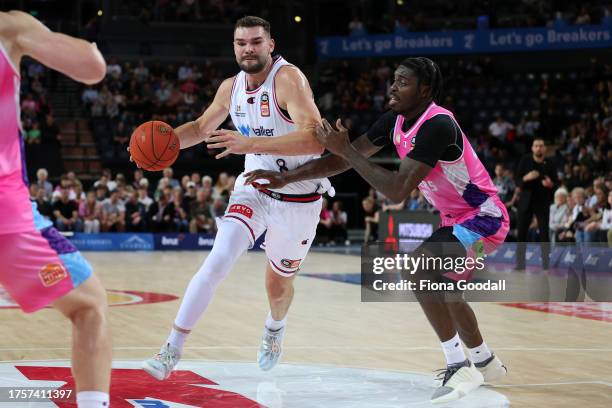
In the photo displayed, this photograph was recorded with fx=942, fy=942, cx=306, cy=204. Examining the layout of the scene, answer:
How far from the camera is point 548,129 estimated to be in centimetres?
2355

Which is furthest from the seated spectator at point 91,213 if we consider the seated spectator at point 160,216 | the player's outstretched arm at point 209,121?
the player's outstretched arm at point 209,121

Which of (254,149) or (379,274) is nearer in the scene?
(254,149)

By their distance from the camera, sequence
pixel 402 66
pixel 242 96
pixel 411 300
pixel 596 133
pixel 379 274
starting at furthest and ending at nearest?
pixel 596 133 < pixel 379 274 < pixel 411 300 < pixel 242 96 < pixel 402 66

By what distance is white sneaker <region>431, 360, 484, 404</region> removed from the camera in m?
5.14

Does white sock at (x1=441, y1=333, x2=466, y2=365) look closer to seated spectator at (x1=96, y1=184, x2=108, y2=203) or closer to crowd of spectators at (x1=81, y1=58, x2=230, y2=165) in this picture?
seated spectator at (x1=96, y1=184, x2=108, y2=203)

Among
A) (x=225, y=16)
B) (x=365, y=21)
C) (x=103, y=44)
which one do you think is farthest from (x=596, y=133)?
(x=103, y=44)

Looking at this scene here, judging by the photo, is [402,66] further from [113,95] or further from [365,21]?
[365,21]

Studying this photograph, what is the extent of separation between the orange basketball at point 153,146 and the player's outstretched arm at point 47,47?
84.2 inches

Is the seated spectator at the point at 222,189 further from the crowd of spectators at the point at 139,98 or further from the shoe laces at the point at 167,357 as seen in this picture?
the shoe laces at the point at 167,357

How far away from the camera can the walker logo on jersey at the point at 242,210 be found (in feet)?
18.9

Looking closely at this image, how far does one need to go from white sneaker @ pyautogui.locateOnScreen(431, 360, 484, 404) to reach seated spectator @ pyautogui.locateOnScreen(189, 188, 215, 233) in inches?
559

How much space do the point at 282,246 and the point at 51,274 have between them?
8.39 feet

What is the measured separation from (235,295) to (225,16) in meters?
18.7

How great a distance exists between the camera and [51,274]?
3516mm
